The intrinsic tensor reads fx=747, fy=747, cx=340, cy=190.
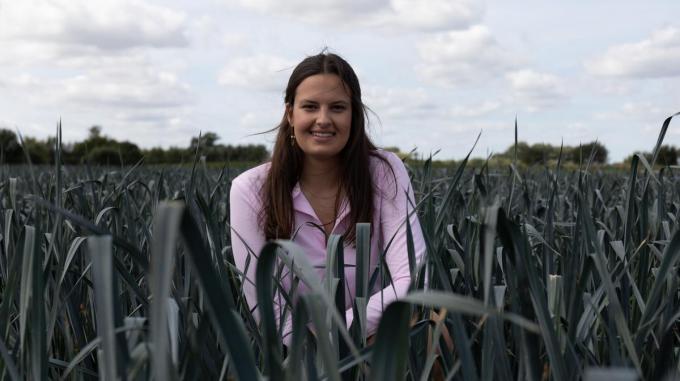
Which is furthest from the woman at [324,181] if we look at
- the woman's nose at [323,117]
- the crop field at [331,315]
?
the crop field at [331,315]

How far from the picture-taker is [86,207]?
6.51ft

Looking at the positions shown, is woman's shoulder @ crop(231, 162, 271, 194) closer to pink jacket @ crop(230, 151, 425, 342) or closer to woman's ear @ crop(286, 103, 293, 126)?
pink jacket @ crop(230, 151, 425, 342)

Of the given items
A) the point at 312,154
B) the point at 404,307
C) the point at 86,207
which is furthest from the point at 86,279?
the point at 404,307

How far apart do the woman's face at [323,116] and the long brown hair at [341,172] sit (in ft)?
0.12

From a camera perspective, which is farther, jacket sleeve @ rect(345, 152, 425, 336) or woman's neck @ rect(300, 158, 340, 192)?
woman's neck @ rect(300, 158, 340, 192)

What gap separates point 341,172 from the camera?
212 centimetres

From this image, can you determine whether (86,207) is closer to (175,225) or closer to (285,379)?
(285,379)

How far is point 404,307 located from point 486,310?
99mm

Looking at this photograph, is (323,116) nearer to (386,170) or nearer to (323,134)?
(323,134)

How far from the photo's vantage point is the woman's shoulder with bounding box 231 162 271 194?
2107 millimetres

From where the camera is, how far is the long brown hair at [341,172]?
203 cm

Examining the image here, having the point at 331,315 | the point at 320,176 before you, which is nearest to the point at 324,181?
the point at 320,176

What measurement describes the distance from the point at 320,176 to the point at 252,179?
197 mm

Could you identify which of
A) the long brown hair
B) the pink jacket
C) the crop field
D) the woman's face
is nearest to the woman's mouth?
the woman's face
